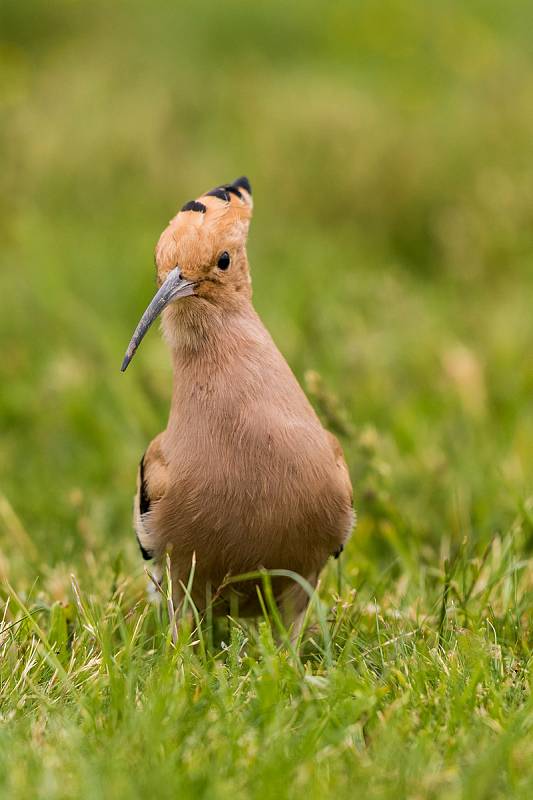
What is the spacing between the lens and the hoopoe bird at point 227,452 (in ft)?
8.93

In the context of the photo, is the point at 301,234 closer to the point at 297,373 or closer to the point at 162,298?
the point at 297,373

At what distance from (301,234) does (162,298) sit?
5.01m

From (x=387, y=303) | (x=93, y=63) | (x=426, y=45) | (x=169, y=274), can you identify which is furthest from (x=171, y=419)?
(x=426, y=45)

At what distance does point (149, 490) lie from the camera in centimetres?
290

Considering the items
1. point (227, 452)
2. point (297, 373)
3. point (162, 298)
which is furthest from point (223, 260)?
point (297, 373)

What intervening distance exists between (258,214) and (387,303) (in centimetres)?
234

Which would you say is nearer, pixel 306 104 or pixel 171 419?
pixel 171 419

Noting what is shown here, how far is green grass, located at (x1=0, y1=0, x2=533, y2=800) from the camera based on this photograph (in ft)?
7.29

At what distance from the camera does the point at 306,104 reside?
8758mm

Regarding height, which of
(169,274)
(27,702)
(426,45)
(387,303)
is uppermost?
(426,45)

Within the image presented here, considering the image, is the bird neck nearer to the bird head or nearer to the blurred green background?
the bird head

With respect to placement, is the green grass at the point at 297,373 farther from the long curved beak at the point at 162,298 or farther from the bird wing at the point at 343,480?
the long curved beak at the point at 162,298

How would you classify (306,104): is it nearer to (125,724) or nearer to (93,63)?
(93,63)

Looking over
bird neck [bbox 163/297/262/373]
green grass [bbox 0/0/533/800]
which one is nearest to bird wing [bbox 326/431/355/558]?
green grass [bbox 0/0/533/800]
